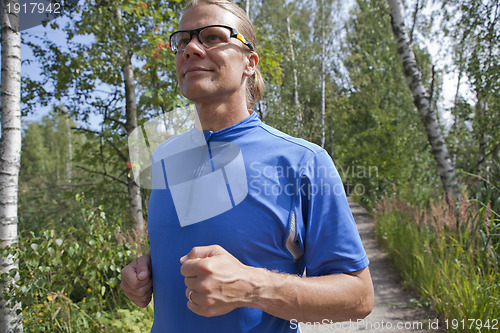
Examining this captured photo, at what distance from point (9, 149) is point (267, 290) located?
119 inches

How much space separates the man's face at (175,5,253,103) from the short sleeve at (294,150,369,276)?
0.43 meters

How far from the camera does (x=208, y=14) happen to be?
3.97 feet

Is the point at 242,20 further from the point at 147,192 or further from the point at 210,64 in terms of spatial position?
the point at 147,192

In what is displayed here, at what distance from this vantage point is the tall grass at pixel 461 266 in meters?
2.72

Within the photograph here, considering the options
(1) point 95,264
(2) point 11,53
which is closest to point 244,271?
(1) point 95,264

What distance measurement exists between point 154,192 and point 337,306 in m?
0.74

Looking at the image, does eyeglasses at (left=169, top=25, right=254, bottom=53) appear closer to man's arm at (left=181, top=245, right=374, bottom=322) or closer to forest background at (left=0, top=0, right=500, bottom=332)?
man's arm at (left=181, top=245, right=374, bottom=322)

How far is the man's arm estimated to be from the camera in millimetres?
750

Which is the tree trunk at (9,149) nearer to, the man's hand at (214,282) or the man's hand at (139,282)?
the man's hand at (139,282)

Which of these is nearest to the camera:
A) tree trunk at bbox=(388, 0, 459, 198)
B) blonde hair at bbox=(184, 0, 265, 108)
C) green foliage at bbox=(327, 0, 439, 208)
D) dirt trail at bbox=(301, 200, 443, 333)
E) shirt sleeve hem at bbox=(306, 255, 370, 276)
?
shirt sleeve hem at bbox=(306, 255, 370, 276)

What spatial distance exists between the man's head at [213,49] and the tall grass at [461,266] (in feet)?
8.75

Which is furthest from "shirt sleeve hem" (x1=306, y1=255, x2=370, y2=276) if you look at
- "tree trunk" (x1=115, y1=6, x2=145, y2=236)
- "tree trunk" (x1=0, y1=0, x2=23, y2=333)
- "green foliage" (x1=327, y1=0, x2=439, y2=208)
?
"green foliage" (x1=327, y1=0, x2=439, y2=208)

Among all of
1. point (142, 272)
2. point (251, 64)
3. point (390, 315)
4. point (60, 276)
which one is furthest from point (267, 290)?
point (390, 315)

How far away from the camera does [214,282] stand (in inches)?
29.3
